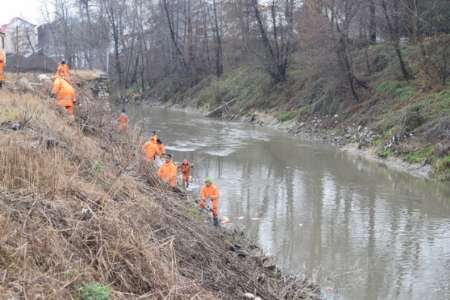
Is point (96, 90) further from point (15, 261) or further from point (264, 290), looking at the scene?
point (15, 261)

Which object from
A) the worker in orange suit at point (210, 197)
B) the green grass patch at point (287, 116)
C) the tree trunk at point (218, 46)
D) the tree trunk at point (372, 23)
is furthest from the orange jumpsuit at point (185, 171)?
the tree trunk at point (218, 46)

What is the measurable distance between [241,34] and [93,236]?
156 feet

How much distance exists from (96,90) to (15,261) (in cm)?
2507

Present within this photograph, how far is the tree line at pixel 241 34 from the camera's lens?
105 ft

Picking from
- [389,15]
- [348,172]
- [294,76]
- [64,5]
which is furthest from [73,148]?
[64,5]

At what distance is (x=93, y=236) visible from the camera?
19.7ft

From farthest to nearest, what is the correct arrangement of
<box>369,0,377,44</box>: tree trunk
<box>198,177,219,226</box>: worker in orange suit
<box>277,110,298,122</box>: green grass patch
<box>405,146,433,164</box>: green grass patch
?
<box>277,110,298,122</box>: green grass patch, <box>369,0,377,44</box>: tree trunk, <box>405,146,433,164</box>: green grass patch, <box>198,177,219,226</box>: worker in orange suit

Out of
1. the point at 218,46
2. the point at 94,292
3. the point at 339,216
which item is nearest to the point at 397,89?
the point at 339,216

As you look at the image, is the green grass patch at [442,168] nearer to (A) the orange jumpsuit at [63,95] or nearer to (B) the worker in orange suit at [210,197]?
(B) the worker in orange suit at [210,197]

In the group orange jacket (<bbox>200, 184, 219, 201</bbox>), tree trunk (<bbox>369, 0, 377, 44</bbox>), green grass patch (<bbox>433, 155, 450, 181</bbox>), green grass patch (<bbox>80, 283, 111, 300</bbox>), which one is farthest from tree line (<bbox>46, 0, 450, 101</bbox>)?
green grass patch (<bbox>80, 283, 111, 300</bbox>)

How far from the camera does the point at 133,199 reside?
7875mm

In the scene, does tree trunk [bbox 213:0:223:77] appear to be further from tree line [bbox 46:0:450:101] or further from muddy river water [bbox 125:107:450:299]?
muddy river water [bbox 125:107:450:299]

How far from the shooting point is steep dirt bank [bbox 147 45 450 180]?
77.7 ft

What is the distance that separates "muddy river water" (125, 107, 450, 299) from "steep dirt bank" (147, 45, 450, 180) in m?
1.65
